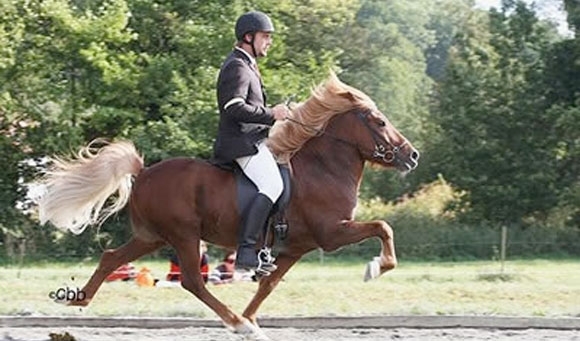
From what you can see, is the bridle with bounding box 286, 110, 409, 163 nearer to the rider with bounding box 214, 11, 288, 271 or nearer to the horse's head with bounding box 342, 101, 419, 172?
the horse's head with bounding box 342, 101, 419, 172

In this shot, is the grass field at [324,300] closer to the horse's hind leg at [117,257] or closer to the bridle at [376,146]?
the horse's hind leg at [117,257]

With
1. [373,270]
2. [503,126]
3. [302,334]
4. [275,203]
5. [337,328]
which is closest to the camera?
[373,270]

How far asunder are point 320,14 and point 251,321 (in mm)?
28340

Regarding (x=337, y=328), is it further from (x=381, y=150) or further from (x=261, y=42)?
(x=261, y=42)

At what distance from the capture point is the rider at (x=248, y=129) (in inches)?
374

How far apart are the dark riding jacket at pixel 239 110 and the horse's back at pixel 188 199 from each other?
0.18 metres

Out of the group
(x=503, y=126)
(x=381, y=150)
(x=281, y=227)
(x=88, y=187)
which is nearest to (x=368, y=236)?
(x=281, y=227)

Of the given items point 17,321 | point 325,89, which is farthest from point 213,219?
point 17,321

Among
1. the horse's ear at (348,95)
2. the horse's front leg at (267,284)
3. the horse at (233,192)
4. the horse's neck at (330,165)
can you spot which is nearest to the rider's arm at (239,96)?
the horse at (233,192)

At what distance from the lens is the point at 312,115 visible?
32.7 feet

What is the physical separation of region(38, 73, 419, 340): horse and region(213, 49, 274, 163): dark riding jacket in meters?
0.23

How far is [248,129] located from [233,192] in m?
0.52

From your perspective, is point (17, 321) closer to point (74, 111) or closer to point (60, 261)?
point (60, 261)

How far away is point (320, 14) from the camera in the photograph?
37.7 metres
